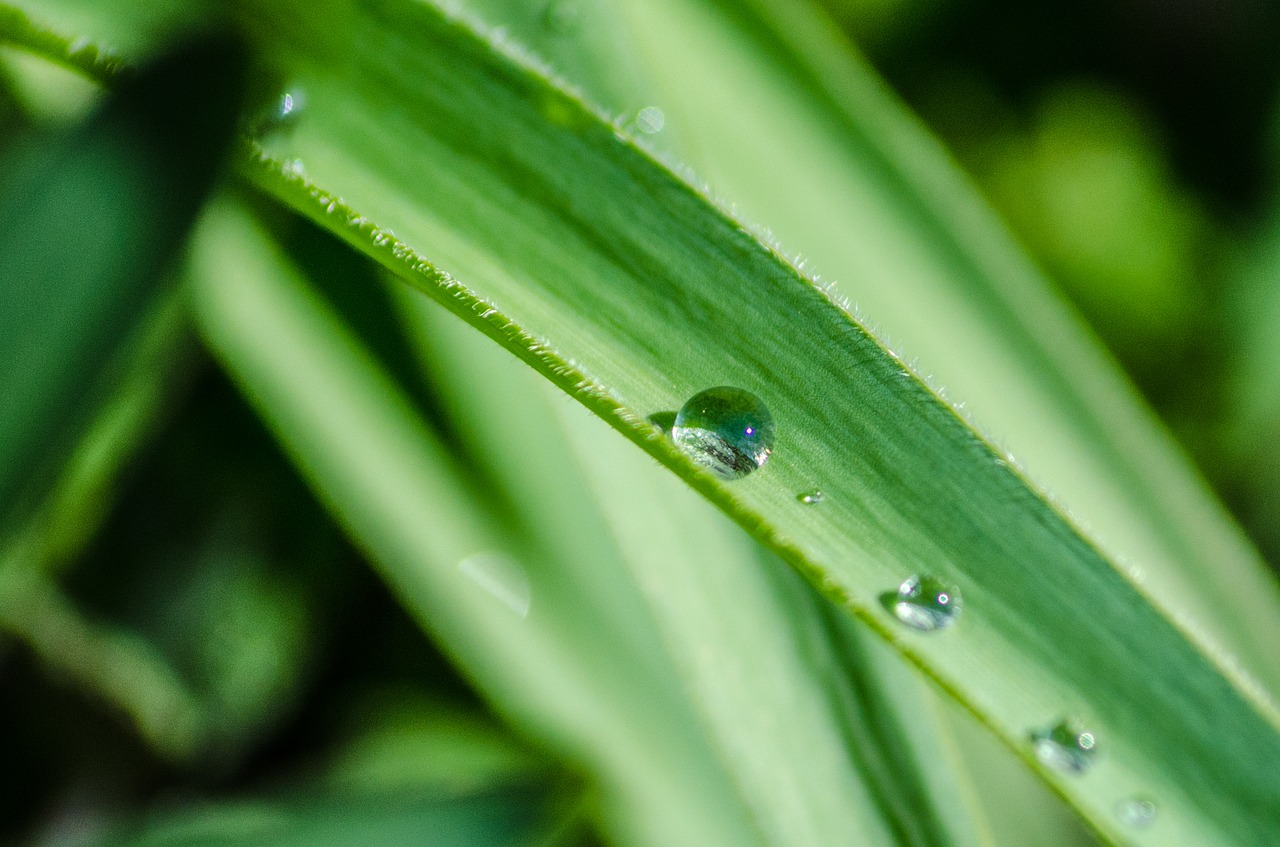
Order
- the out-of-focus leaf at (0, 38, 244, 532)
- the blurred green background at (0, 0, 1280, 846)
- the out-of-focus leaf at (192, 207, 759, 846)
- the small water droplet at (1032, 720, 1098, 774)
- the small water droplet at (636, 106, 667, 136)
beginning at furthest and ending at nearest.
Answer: the blurred green background at (0, 0, 1280, 846) → the out-of-focus leaf at (192, 207, 759, 846) → the small water droplet at (636, 106, 667, 136) → the small water droplet at (1032, 720, 1098, 774) → the out-of-focus leaf at (0, 38, 244, 532)

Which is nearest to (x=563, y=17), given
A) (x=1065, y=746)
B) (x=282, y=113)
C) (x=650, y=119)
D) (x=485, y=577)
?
(x=650, y=119)

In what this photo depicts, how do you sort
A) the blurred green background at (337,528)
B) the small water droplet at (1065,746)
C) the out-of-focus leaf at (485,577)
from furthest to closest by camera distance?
the blurred green background at (337,528) → the out-of-focus leaf at (485,577) → the small water droplet at (1065,746)

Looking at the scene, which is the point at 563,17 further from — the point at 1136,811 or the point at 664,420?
the point at 1136,811

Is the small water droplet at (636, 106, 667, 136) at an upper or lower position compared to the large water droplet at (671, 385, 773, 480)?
upper

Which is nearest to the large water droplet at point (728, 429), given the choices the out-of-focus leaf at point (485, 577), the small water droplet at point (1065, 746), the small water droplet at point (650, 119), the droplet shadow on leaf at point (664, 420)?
the droplet shadow on leaf at point (664, 420)

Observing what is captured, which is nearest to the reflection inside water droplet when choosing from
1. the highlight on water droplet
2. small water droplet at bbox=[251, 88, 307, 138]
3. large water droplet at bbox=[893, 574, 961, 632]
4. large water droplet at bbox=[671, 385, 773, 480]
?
large water droplet at bbox=[893, 574, 961, 632]

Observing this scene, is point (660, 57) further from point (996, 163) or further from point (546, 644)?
point (996, 163)

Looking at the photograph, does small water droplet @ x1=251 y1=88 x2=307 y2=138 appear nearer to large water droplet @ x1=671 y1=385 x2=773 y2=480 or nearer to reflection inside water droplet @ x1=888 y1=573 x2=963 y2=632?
large water droplet @ x1=671 y1=385 x2=773 y2=480

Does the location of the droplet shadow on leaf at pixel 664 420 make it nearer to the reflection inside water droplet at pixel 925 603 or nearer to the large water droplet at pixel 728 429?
the large water droplet at pixel 728 429
